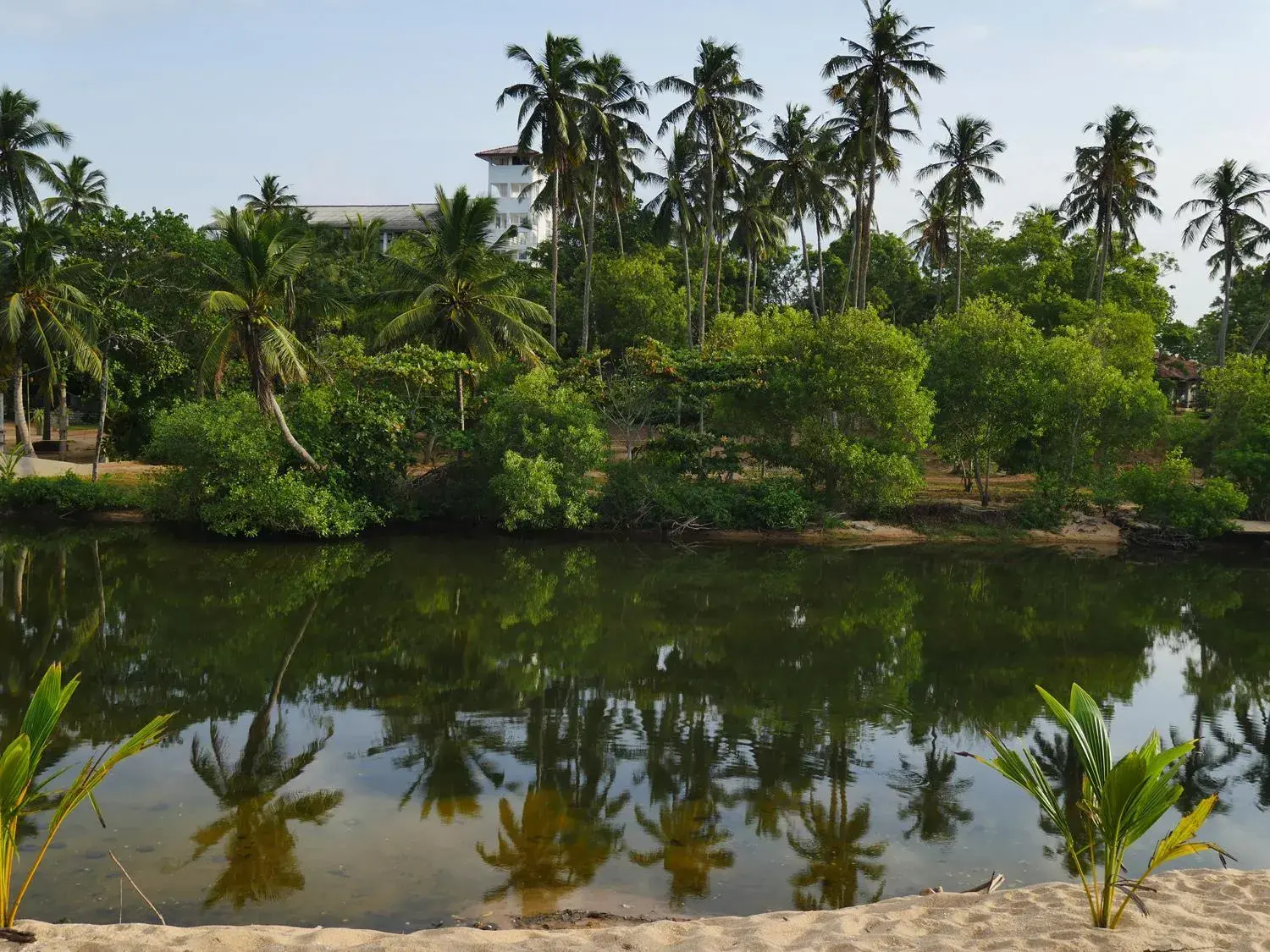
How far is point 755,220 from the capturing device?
4634 cm

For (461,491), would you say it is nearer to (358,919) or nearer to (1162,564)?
(1162,564)

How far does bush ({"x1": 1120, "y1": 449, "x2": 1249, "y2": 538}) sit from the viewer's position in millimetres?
28078

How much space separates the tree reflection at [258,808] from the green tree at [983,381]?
2227 cm

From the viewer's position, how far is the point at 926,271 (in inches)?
2249

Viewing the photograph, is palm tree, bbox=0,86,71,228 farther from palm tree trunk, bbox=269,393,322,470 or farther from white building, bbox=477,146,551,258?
white building, bbox=477,146,551,258

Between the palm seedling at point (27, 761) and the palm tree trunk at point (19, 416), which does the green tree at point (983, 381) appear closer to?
the palm seedling at point (27, 761)

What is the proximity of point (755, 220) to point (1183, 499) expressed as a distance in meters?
23.2

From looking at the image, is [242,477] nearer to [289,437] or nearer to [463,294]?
[289,437]

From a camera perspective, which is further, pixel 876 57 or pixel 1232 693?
pixel 876 57

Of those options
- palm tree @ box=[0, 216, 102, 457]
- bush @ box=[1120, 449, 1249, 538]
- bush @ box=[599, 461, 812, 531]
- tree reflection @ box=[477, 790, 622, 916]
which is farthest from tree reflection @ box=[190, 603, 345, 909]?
bush @ box=[1120, 449, 1249, 538]

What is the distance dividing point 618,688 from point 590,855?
5.48 m

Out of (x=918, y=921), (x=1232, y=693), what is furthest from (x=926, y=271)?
(x=918, y=921)

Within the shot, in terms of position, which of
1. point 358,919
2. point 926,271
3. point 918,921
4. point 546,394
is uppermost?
point 926,271

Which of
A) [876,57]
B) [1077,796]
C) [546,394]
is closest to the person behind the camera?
[1077,796]
